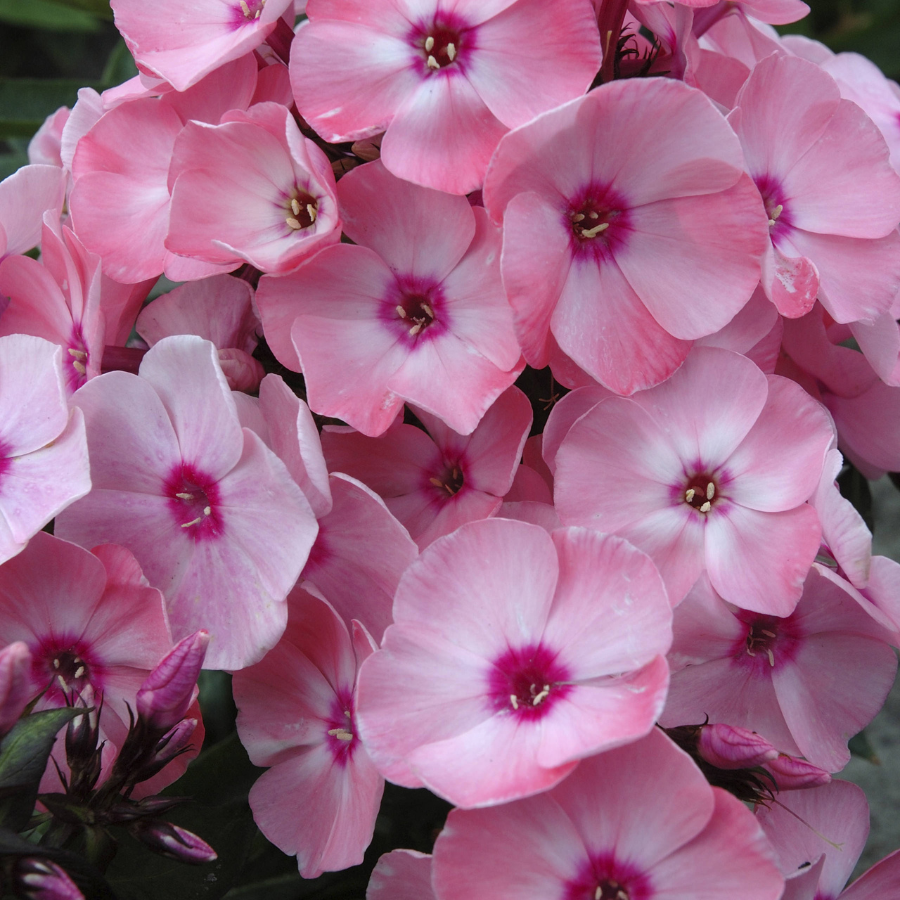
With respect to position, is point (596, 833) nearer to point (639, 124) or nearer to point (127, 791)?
point (127, 791)

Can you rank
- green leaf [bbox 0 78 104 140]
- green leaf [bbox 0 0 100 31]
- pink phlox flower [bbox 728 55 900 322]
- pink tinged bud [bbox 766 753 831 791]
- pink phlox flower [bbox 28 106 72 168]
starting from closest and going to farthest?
pink tinged bud [bbox 766 753 831 791], pink phlox flower [bbox 728 55 900 322], pink phlox flower [bbox 28 106 72 168], green leaf [bbox 0 78 104 140], green leaf [bbox 0 0 100 31]

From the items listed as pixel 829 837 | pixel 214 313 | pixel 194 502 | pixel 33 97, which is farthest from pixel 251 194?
pixel 33 97

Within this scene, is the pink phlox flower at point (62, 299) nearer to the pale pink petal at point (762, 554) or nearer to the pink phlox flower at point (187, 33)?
the pink phlox flower at point (187, 33)

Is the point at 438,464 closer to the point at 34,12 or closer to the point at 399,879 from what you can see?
the point at 399,879

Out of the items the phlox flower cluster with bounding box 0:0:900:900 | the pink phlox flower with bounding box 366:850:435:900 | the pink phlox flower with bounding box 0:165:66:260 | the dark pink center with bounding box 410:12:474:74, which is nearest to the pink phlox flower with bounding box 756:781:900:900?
the phlox flower cluster with bounding box 0:0:900:900

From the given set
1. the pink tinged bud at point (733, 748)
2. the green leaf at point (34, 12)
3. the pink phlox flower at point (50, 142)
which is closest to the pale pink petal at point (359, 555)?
the pink tinged bud at point (733, 748)

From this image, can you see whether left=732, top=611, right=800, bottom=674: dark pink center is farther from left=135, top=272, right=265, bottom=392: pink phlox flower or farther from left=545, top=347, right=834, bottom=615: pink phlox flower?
left=135, top=272, right=265, bottom=392: pink phlox flower
